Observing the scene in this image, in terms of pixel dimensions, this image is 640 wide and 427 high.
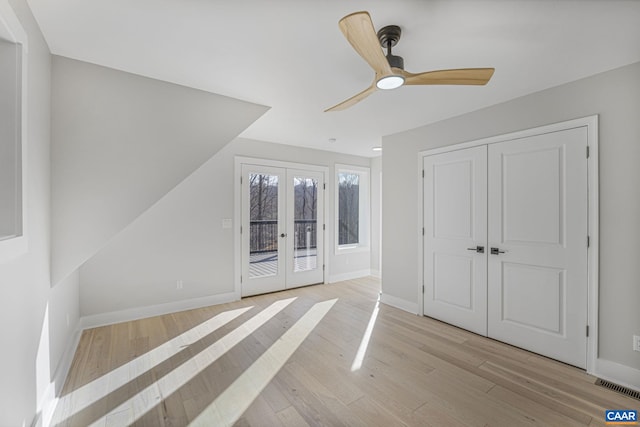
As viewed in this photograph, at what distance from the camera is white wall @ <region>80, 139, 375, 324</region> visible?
3.29m

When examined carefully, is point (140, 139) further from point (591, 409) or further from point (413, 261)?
point (591, 409)

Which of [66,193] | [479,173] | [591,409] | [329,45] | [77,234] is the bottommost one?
[591,409]

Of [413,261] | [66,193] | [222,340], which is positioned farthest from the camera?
[413,261]

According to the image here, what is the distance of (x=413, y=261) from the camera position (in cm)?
373

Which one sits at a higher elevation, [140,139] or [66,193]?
[140,139]

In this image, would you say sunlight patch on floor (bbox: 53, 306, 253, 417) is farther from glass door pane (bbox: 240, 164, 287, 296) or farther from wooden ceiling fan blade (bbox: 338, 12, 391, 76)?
wooden ceiling fan blade (bbox: 338, 12, 391, 76)

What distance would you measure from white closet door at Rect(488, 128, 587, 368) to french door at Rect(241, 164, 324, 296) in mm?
2829

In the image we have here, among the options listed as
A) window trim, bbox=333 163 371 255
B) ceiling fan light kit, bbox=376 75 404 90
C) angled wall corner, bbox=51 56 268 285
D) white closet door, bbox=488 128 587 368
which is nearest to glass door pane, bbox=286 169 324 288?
window trim, bbox=333 163 371 255

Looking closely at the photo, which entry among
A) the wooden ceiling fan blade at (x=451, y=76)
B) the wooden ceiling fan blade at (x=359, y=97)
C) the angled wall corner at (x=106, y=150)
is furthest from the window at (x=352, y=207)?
the wooden ceiling fan blade at (x=451, y=76)

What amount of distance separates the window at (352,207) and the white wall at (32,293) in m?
4.06

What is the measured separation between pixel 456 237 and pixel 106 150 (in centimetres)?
355

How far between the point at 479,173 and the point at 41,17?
3.78 metres

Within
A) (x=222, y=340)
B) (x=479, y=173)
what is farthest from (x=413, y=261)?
(x=222, y=340)

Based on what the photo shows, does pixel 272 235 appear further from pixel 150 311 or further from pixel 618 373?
pixel 618 373
